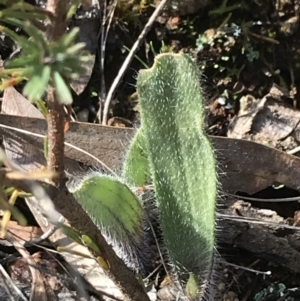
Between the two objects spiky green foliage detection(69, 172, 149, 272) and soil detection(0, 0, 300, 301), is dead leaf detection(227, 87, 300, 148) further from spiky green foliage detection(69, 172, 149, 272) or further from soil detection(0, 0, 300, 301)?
spiky green foliage detection(69, 172, 149, 272)

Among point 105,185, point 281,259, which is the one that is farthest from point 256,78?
point 105,185

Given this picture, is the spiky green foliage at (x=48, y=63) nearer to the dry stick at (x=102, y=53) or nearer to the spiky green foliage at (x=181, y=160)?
the spiky green foliage at (x=181, y=160)

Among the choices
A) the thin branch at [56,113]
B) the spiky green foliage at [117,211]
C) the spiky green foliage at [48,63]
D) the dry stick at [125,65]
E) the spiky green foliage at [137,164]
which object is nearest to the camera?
the spiky green foliage at [48,63]

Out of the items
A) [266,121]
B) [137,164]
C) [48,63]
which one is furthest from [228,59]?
[48,63]

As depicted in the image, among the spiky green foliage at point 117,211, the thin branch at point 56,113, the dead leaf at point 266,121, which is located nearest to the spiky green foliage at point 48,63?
the thin branch at point 56,113

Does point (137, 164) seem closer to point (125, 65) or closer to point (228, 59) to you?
point (125, 65)

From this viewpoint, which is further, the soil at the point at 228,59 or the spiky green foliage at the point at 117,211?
the soil at the point at 228,59
